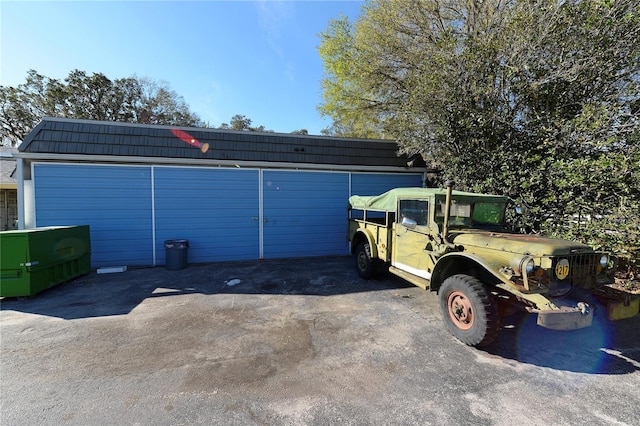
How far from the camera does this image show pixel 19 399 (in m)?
2.49

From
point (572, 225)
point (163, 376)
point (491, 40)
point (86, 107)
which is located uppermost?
point (86, 107)

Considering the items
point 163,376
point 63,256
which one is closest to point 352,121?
point 63,256

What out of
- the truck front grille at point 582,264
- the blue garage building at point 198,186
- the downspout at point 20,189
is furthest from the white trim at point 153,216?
the truck front grille at point 582,264

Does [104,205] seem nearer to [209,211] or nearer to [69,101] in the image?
[209,211]

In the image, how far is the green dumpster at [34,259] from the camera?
4.87 m

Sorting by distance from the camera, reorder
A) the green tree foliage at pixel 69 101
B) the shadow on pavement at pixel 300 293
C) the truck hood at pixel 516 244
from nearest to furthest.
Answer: the truck hood at pixel 516 244
the shadow on pavement at pixel 300 293
the green tree foliage at pixel 69 101

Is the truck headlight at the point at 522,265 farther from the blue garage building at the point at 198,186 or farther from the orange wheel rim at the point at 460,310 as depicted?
the blue garage building at the point at 198,186

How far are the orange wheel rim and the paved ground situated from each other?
0.87ft

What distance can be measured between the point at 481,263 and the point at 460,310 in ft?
2.21

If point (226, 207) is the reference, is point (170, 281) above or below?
below

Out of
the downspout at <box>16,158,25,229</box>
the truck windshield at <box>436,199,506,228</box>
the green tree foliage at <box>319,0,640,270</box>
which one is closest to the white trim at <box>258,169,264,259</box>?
the green tree foliage at <box>319,0,640,270</box>

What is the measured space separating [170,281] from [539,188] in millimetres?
7836

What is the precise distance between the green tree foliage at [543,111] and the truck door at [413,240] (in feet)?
9.37

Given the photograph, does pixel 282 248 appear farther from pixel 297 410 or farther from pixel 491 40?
pixel 491 40
